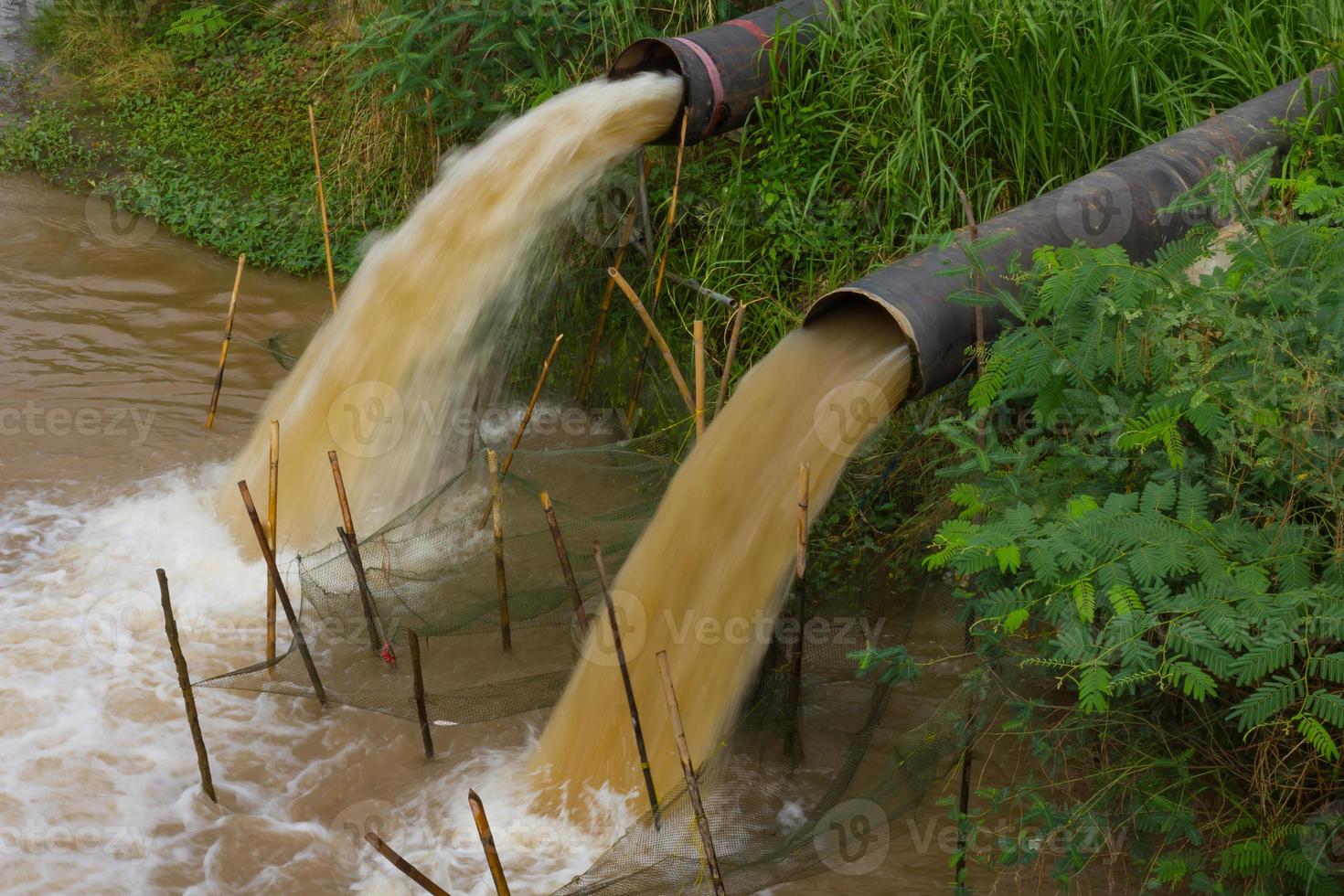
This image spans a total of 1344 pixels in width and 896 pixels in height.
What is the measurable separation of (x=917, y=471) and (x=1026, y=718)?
1666mm

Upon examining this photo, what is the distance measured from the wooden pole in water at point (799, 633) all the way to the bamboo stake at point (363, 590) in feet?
5.16

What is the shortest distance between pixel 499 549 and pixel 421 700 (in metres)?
0.61

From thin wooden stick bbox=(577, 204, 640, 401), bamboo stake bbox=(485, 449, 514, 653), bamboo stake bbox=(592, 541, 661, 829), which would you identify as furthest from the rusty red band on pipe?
bamboo stake bbox=(592, 541, 661, 829)

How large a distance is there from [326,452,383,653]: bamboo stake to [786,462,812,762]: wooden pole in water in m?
1.58

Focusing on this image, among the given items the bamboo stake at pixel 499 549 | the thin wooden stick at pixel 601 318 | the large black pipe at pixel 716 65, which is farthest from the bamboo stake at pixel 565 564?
the large black pipe at pixel 716 65

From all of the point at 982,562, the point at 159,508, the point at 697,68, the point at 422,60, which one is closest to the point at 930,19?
the point at 697,68

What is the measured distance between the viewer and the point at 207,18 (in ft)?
29.9

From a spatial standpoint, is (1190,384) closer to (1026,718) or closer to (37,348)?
(1026,718)

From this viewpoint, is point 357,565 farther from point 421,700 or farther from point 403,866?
point 403,866

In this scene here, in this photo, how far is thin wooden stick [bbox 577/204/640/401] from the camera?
6113 mm

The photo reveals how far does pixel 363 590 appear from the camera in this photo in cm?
473

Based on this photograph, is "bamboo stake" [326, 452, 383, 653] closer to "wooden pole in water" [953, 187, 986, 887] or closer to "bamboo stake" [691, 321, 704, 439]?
"bamboo stake" [691, 321, 704, 439]

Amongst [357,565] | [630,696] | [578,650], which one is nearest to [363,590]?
[357,565]

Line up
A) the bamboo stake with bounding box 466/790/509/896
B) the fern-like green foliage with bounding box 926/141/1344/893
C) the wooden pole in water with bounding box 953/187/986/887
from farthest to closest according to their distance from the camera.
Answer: the wooden pole in water with bounding box 953/187/986/887, the fern-like green foliage with bounding box 926/141/1344/893, the bamboo stake with bounding box 466/790/509/896
